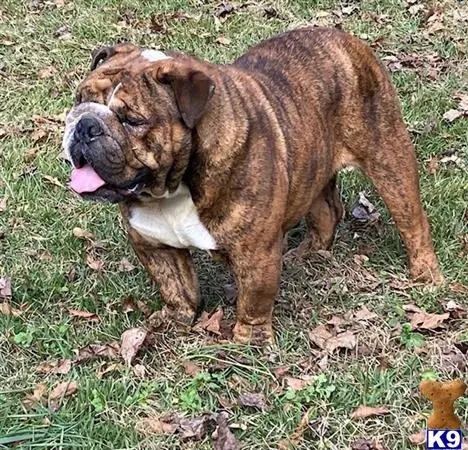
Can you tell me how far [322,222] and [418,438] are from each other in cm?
169

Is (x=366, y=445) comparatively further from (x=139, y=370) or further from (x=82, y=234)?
(x=82, y=234)

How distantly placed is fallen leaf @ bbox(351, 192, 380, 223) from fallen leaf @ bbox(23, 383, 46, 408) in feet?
7.37

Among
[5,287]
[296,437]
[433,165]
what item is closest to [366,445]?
[296,437]

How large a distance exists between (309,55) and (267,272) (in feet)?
3.68

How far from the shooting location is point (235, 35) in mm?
7695

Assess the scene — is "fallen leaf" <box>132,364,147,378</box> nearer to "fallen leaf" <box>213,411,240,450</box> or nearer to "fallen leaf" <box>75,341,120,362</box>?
"fallen leaf" <box>75,341,120,362</box>

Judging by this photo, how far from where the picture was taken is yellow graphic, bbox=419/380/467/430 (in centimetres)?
299

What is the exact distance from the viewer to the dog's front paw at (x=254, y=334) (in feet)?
14.5

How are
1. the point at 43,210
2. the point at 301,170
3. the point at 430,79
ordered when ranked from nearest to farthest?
the point at 301,170
the point at 43,210
the point at 430,79

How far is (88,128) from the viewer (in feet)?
11.7

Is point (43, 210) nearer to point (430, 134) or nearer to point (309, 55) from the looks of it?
point (309, 55)

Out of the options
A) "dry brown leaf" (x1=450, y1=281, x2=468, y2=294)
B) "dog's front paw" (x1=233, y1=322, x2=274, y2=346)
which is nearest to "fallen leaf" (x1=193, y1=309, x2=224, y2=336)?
"dog's front paw" (x1=233, y1=322, x2=274, y2=346)

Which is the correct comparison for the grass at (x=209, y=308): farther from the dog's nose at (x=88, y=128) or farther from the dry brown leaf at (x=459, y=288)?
the dog's nose at (x=88, y=128)

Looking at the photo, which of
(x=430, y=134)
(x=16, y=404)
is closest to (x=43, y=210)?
(x=16, y=404)
